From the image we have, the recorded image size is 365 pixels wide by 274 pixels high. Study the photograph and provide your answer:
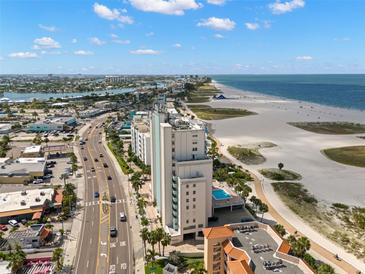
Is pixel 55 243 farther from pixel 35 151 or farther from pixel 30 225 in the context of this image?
pixel 35 151

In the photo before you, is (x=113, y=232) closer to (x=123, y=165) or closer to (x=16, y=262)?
(x=16, y=262)

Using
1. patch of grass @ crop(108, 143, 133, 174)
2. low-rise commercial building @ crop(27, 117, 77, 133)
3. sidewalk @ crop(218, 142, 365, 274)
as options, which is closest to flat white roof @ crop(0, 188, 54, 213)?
patch of grass @ crop(108, 143, 133, 174)

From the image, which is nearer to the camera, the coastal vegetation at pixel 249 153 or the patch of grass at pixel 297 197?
the patch of grass at pixel 297 197

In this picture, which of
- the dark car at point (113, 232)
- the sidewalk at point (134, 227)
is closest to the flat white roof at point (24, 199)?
the sidewalk at point (134, 227)

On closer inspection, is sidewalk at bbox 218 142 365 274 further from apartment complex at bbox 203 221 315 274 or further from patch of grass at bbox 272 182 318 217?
apartment complex at bbox 203 221 315 274

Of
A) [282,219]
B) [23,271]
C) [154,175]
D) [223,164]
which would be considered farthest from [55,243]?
[223,164]

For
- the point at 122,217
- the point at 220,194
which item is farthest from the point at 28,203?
the point at 220,194

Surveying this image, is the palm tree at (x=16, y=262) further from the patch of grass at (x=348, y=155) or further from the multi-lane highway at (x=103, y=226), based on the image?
the patch of grass at (x=348, y=155)
